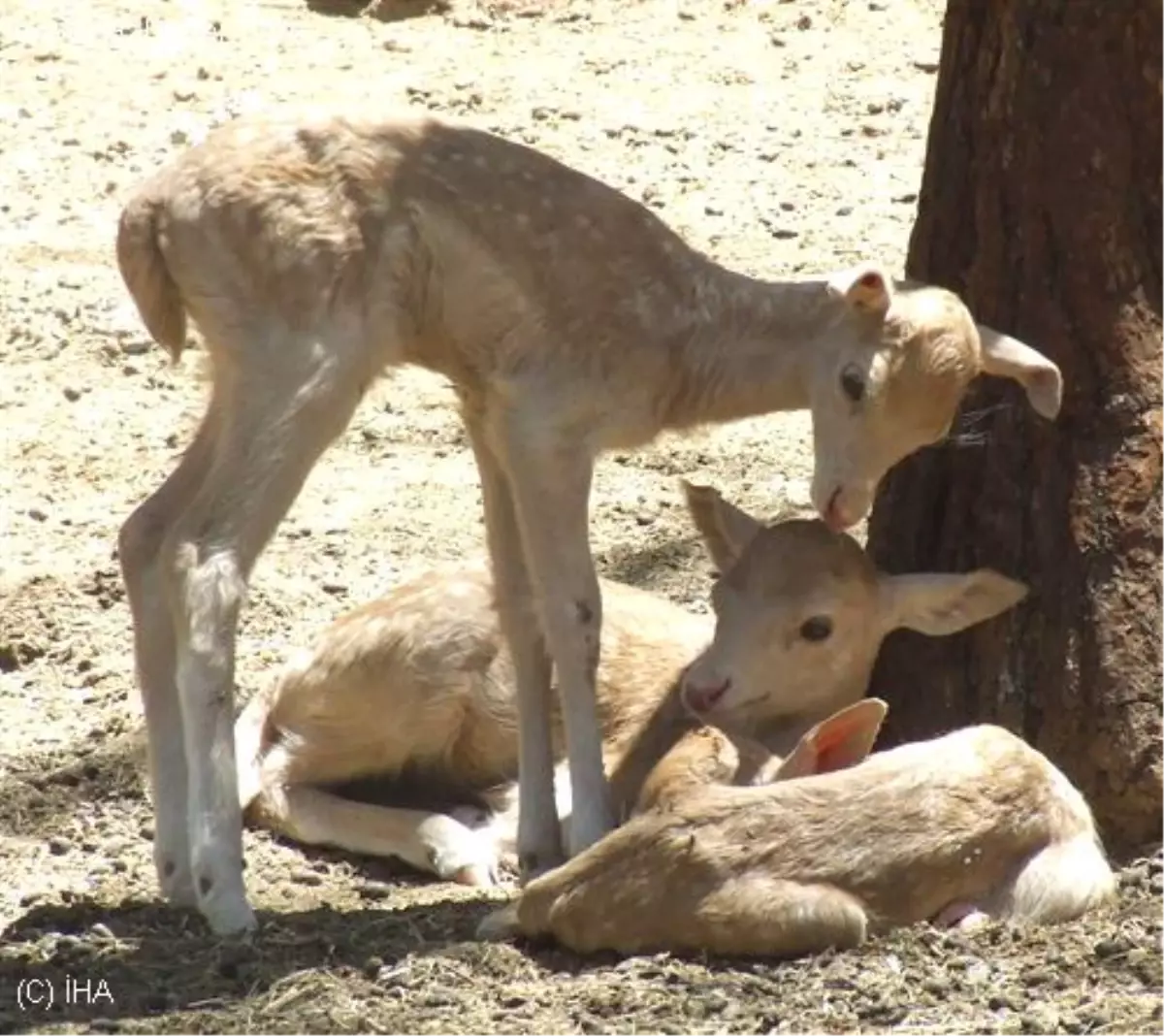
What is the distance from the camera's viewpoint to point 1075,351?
661cm

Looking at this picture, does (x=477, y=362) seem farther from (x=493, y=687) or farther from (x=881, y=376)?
(x=493, y=687)

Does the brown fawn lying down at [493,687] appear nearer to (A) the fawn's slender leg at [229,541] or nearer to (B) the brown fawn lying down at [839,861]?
(B) the brown fawn lying down at [839,861]

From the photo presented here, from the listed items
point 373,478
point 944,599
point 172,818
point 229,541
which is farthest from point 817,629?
point 373,478

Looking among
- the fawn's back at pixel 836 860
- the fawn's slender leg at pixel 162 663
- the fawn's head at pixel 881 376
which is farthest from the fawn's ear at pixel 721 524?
the fawn's slender leg at pixel 162 663

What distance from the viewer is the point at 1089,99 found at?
255 inches

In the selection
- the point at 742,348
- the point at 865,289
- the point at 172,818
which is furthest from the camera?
the point at 742,348

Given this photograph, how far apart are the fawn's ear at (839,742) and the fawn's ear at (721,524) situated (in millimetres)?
905

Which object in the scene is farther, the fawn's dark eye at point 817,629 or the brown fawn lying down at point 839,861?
the fawn's dark eye at point 817,629

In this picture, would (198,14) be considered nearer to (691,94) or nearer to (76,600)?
(691,94)

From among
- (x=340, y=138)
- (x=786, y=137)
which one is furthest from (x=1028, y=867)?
(x=786, y=137)

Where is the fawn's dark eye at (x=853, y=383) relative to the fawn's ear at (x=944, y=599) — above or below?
above

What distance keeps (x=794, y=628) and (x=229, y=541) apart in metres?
1.43

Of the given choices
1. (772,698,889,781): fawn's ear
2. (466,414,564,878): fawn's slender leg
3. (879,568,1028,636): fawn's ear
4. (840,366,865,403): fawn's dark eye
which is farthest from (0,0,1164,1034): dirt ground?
(840,366,865,403): fawn's dark eye

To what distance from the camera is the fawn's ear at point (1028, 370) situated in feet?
21.0
